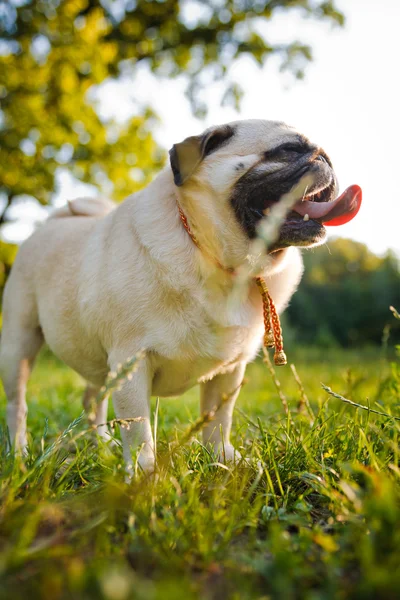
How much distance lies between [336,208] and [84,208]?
1.96 m

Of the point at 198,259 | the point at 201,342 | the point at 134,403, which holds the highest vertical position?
the point at 198,259

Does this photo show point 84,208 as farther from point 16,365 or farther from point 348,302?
point 348,302

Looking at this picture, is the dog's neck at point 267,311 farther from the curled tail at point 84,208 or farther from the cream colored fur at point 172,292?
the curled tail at point 84,208

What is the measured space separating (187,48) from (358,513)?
12065mm

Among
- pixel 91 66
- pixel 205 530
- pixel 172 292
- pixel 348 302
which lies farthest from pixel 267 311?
pixel 348 302

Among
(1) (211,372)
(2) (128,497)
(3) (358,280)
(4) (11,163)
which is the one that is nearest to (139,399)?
(1) (211,372)

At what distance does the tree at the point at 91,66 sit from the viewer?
320 inches

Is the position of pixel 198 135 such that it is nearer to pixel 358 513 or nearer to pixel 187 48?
pixel 358 513

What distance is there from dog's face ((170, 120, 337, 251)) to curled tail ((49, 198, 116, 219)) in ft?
4.66

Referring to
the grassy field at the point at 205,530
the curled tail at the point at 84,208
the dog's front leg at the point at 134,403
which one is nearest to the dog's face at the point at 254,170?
the dog's front leg at the point at 134,403

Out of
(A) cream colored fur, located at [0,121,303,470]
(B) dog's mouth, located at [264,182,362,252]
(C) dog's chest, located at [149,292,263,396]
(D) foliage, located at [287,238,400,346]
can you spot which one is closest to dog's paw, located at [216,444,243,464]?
(A) cream colored fur, located at [0,121,303,470]

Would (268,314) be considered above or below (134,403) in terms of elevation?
above

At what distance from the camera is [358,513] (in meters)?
1.54

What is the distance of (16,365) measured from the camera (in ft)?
11.2
